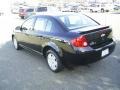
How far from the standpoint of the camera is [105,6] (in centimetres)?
3759

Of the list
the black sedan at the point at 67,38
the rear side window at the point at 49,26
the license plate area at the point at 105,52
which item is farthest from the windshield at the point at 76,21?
the license plate area at the point at 105,52

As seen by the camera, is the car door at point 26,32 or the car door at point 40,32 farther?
the car door at point 26,32

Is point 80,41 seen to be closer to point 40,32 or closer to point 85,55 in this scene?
point 85,55

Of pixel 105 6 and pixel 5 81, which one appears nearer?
pixel 5 81

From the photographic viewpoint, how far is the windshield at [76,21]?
19.8ft

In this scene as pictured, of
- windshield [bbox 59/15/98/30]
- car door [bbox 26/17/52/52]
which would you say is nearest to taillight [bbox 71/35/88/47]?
windshield [bbox 59/15/98/30]

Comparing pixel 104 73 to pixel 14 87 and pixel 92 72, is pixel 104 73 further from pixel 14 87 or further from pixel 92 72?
pixel 14 87

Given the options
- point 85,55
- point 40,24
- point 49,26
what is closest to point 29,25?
point 40,24

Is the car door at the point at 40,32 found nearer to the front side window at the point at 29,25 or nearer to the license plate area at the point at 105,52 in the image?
the front side window at the point at 29,25

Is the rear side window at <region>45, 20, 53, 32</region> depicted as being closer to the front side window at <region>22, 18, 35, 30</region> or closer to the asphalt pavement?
the front side window at <region>22, 18, 35, 30</region>

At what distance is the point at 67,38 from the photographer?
5.41m

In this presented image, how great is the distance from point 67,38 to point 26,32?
249 centimetres

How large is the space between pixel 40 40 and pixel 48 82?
59.0 inches

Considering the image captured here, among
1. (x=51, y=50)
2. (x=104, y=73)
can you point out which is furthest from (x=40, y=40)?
(x=104, y=73)
